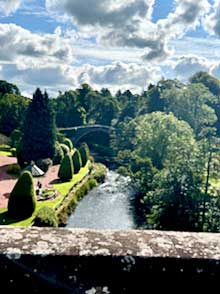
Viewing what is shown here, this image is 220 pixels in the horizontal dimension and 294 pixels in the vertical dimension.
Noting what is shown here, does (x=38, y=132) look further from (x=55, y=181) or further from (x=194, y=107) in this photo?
(x=194, y=107)

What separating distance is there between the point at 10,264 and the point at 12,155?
53.4 m

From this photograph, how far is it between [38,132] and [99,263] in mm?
46931

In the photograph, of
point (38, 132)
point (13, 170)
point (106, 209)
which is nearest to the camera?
point (106, 209)

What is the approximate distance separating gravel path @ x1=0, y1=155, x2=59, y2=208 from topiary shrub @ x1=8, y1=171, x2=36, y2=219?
206cm

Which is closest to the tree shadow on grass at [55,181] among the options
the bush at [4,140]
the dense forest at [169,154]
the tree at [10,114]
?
the dense forest at [169,154]

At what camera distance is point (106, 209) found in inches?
1260

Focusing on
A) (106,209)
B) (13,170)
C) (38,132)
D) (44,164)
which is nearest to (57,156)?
(38,132)

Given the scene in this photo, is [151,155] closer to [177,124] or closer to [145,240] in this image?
[177,124]

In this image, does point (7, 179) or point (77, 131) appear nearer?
point (7, 179)

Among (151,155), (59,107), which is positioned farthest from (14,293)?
(59,107)

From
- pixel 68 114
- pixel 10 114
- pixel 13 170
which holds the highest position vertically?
pixel 10 114

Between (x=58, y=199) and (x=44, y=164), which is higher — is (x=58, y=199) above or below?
below

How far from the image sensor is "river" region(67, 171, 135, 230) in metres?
27.7

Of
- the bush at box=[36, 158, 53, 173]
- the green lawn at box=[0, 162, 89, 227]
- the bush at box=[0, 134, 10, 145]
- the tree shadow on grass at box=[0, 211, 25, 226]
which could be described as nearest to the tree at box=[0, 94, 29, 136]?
the bush at box=[0, 134, 10, 145]
